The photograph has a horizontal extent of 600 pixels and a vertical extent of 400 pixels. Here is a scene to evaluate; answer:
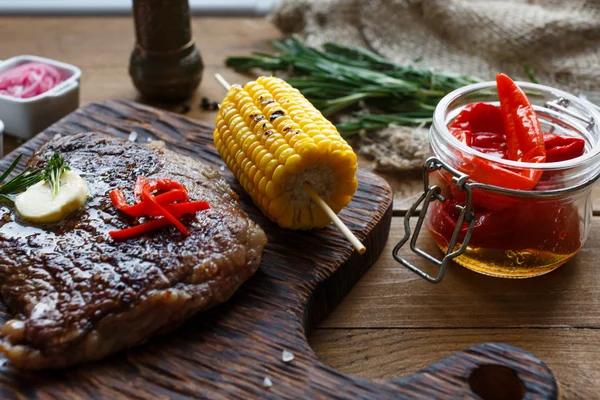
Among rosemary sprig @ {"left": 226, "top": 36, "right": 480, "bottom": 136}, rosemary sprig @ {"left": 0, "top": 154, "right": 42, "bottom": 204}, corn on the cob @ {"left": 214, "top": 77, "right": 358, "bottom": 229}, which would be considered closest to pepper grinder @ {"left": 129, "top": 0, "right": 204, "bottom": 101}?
rosemary sprig @ {"left": 226, "top": 36, "right": 480, "bottom": 136}

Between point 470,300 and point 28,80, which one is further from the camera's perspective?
point 28,80

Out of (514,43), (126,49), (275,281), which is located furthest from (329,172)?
(126,49)

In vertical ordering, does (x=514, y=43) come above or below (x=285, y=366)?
above

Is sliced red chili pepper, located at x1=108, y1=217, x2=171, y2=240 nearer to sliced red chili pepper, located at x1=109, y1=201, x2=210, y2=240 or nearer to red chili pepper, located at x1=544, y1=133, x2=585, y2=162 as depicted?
sliced red chili pepper, located at x1=109, y1=201, x2=210, y2=240

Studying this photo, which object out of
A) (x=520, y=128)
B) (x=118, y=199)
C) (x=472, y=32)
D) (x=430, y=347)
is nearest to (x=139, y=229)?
(x=118, y=199)

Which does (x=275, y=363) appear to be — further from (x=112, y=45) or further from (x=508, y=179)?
(x=112, y=45)

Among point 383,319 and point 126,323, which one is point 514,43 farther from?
point 126,323
